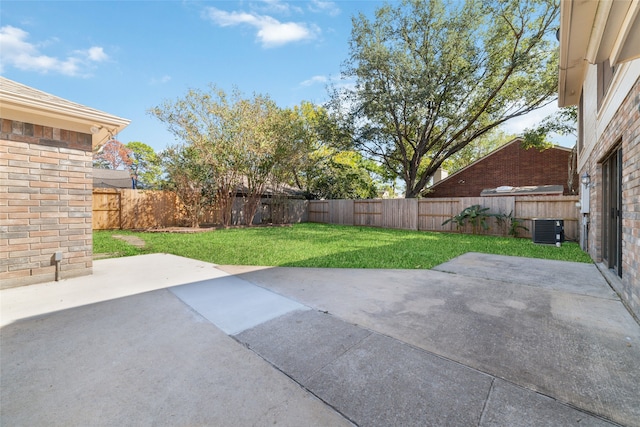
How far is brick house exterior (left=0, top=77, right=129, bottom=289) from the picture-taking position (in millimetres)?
3576

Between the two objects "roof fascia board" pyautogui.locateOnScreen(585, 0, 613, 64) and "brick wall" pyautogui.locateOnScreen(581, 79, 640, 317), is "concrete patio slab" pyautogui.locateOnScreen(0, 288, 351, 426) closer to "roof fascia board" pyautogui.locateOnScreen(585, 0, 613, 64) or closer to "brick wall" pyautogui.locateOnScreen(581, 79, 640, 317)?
"roof fascia board" pyautogui.locateOnScreen(585, 0, 613, 64)

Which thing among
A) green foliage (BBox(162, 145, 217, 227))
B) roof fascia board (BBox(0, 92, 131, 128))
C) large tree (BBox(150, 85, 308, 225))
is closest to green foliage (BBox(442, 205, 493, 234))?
large tree (BBox(150, 85, 308, 225))

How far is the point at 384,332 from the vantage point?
243 centimetres

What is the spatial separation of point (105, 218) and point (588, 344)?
51.8 ft

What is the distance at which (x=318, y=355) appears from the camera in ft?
6.79

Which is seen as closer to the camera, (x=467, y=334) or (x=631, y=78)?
(x=467, y=334)

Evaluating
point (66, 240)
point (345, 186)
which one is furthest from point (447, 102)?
point (66, 240)

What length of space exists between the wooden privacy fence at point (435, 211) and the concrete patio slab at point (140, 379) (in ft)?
37.0

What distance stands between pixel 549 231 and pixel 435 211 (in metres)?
4.65

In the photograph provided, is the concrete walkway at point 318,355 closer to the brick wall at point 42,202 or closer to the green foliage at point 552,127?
the brick wall at point 42,202

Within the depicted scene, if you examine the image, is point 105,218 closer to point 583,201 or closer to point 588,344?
point 588,344

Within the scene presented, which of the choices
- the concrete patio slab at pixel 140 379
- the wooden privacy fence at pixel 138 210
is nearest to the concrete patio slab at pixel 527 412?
the concrete patio slab at pixel 140 379

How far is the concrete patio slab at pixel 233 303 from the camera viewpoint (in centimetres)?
272

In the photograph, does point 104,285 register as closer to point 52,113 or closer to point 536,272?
point 52,113
